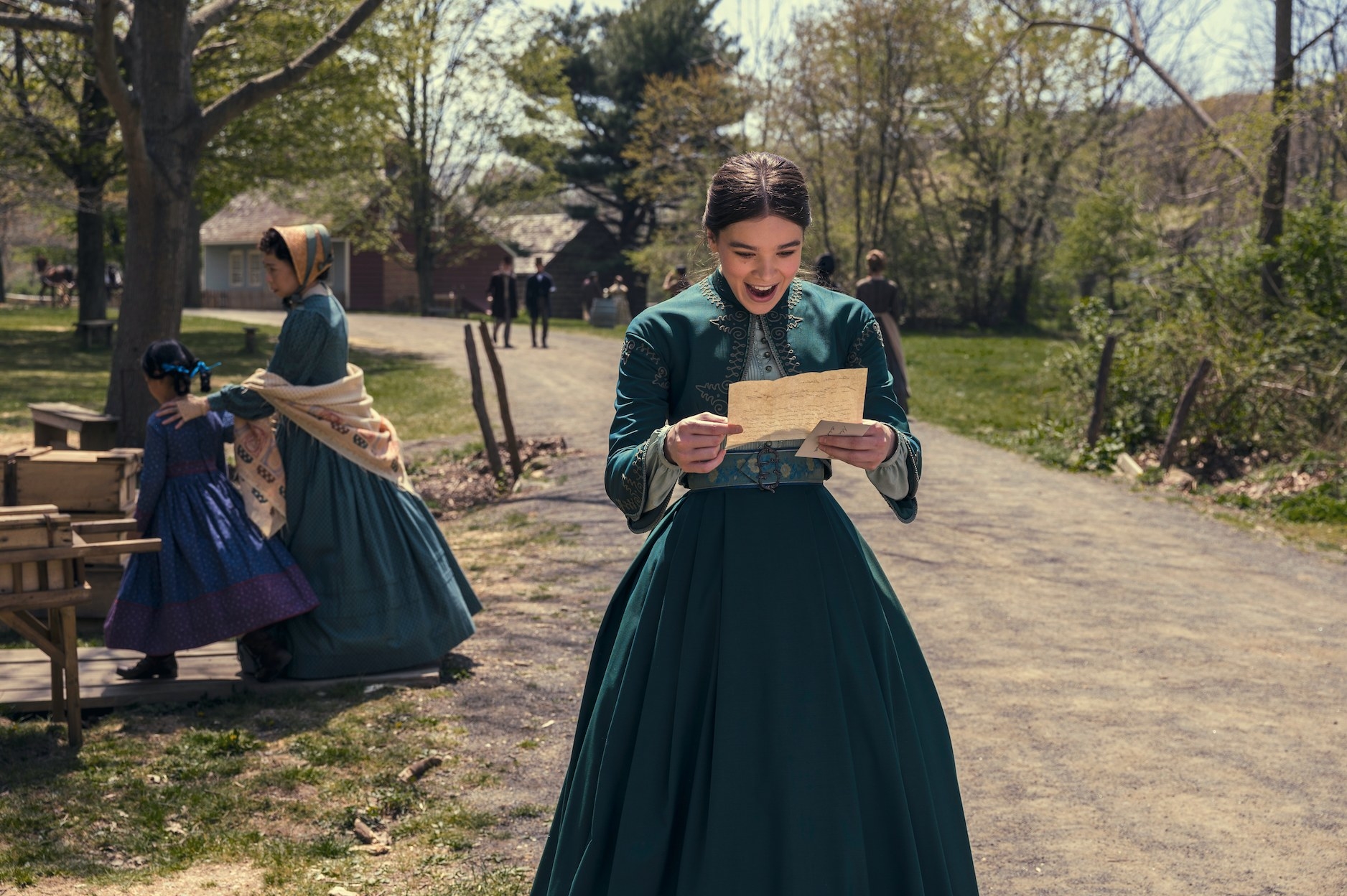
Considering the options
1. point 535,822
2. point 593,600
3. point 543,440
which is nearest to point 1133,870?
point 535,822

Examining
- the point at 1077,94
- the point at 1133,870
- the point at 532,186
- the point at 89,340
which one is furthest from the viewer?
the point at 532,186

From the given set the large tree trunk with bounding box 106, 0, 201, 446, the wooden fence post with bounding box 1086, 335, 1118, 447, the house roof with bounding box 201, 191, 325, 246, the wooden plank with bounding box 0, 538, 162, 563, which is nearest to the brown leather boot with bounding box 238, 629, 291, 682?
the wooden plank with bounding box 0, 538, 162, 563

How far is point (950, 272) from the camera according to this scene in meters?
32.4

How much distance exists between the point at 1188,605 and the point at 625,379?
19.7ft

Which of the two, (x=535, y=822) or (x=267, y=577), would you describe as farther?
(x=267, y=577)

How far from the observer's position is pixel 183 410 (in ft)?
17.1

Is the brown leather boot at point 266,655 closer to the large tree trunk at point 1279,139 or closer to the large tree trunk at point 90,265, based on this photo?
the large tree trunk at point 1279,139

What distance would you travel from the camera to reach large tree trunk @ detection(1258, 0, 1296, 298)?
13.4 m

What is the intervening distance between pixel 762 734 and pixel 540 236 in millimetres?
46283

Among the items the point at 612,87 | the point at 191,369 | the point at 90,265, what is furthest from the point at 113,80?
the point at 612,87

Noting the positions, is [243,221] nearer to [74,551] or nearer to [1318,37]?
[1318,37]

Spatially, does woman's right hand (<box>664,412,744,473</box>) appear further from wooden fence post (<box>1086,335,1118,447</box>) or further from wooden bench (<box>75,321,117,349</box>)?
wooden bench (<box>75,321,117,349</box>)

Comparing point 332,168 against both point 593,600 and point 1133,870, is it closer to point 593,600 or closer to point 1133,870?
point 593,600

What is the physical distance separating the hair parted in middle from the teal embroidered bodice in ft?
0.61
